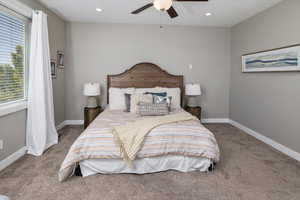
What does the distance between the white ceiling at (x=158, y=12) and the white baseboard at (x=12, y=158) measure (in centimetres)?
257

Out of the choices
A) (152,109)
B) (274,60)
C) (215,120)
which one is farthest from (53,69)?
(274,60)

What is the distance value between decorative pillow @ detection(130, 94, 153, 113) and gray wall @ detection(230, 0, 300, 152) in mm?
2211

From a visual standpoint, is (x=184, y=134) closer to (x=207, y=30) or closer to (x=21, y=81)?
(x=21, y=81)

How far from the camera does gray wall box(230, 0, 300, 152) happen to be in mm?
3023

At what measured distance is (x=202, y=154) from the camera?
2.42 meters

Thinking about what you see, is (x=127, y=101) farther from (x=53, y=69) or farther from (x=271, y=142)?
(x=271, y=142)

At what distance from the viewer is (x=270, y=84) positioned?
3547 millimetres

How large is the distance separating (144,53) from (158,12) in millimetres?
1146

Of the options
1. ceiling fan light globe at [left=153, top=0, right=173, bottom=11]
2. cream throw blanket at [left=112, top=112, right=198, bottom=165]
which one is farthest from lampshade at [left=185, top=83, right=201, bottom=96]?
ceiling fan light globe at [left=153, top=0, right=173, bottom=11]

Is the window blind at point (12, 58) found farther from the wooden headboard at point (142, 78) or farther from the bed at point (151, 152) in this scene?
the wooden headboard at point (142, 78)

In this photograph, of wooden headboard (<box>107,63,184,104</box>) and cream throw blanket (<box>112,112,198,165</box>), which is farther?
wooden headboard (<box>107,63,184,104</box>)

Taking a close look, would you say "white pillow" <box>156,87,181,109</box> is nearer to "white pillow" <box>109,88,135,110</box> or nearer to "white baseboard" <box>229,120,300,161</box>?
"white pillow" <box>109,88,135,110</box>

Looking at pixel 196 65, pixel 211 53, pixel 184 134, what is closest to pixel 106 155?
pixel 184 134

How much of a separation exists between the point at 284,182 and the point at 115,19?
4.23 m
